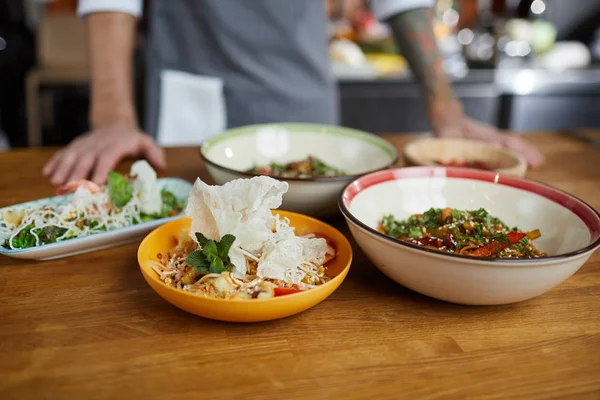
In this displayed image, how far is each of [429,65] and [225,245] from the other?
1354 millimetres

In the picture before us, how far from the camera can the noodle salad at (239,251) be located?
2.55ft

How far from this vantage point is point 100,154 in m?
1.38

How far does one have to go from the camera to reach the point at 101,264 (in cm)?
94

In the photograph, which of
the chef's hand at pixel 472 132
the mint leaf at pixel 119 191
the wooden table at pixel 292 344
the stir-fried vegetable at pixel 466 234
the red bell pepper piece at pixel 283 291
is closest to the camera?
the wooden table at pixel 292 344

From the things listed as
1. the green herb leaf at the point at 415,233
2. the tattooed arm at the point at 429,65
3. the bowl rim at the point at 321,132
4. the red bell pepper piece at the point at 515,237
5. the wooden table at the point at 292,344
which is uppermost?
the tattooed arm at the point at 429,65

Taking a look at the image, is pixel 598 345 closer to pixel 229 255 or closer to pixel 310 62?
pixel 229 255

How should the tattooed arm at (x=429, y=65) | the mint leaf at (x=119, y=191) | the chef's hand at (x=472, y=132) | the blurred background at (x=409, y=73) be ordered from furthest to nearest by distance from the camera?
the blurred background at (x=409, y=73)
the tattooed arm at (x=429, y=65)
the chef's hand at (x=472, y=132)
the mint leaf at (x=119, y=191)

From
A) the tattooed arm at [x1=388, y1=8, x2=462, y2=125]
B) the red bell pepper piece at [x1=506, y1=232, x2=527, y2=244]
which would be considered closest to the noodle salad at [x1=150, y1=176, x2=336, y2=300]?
the red bell pepper piece at [x1=506, y1=232, x2=527, y2=244]

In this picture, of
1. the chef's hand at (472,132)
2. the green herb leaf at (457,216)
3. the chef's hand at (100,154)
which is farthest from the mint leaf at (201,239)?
the chef's hand at (472,132)

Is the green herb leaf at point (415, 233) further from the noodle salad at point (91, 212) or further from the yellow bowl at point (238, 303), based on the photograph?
the noodle salad at point (91, 212)

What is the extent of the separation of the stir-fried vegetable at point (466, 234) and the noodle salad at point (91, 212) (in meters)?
0.46

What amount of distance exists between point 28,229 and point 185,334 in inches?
15.4

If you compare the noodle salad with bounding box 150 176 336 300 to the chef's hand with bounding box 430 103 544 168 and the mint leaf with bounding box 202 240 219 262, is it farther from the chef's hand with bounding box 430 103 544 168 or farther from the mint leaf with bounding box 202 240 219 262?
the chef's hand with bounding box 430 103 544 168

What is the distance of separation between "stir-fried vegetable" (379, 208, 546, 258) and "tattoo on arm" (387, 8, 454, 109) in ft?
3.17
